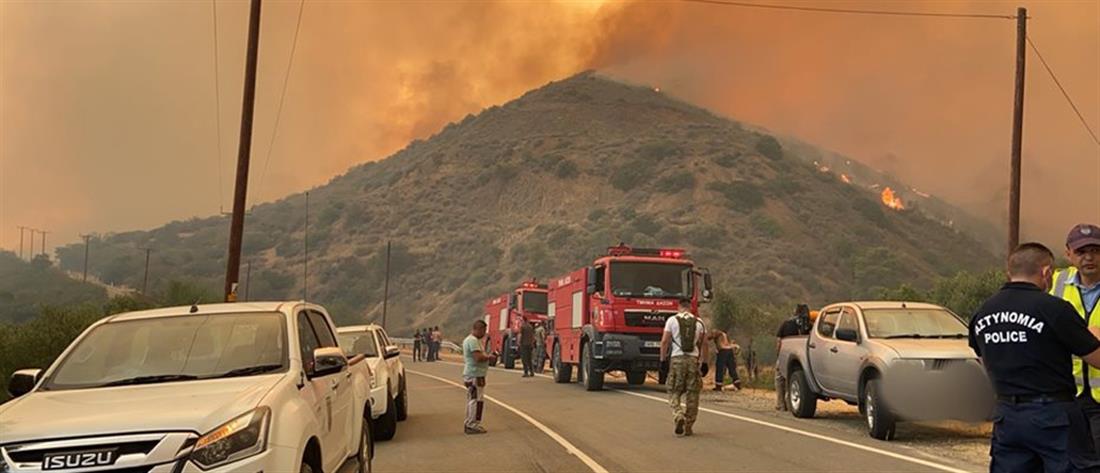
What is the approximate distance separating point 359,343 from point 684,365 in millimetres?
4966

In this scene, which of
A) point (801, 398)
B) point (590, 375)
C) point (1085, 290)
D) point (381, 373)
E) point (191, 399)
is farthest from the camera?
point (590, 375)

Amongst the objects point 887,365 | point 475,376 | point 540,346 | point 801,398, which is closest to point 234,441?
point 475,376

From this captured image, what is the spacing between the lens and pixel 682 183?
126 m

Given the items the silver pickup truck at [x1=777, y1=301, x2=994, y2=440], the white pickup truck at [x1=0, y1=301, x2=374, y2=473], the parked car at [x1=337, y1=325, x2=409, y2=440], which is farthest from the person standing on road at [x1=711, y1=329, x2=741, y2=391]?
the white pickup truck at [x1=0, y1=301, x2=374, y2=473]

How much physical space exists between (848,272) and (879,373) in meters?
92.7

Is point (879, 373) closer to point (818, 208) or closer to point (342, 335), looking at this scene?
point (342, 335)

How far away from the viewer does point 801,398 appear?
49.8 ft

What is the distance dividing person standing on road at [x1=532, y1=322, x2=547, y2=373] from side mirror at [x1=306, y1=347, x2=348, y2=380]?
24357mm

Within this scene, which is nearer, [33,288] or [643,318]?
[643,318]

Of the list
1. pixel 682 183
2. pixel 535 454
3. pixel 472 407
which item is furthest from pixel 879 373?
pixel 682 183

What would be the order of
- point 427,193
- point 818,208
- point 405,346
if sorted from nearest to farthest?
point 405,346, point 818,208, point 427,193

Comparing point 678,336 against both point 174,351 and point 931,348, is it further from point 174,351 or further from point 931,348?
point 174,351

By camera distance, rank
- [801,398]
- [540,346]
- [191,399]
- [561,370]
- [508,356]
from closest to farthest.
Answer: [191,399] < [801,398] < [561,370] < [540,346] < [508,356]

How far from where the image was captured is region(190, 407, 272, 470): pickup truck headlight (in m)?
4.72
